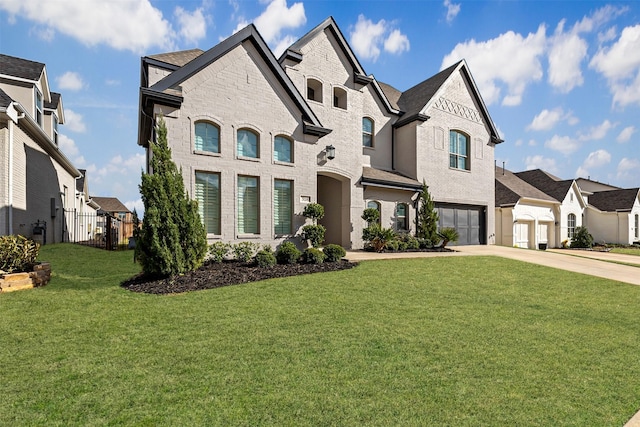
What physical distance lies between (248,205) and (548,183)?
2713 centimetres

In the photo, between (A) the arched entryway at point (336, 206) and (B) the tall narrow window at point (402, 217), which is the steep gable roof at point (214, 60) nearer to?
(A) the arched entryway at point (336, 206)

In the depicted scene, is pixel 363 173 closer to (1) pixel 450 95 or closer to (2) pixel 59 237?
(1) pixel 450 95

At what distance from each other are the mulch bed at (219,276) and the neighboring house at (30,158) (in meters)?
6.31

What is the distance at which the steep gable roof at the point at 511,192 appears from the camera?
22.2m

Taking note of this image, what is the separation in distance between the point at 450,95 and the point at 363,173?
8.13 meters

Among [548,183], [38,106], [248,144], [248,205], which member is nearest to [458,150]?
[248,144]

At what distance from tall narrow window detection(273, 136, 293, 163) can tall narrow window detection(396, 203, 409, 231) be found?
23.0 feet

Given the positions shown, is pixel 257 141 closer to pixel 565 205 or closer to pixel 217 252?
pixel 217 252

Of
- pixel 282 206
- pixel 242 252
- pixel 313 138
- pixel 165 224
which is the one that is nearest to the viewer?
pixel 165 224

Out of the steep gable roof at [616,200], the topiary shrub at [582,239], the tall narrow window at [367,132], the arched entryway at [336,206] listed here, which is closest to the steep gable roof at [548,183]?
the topiary shrub at [582,239]

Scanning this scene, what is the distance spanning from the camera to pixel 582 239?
80.8 feet

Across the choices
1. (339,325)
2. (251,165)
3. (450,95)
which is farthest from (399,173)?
(339,325)

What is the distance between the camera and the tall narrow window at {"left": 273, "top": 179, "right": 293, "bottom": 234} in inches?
490

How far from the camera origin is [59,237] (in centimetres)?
1622
